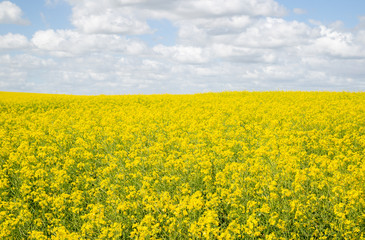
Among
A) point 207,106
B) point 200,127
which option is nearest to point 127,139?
point 200,127

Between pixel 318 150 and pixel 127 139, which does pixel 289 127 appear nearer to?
pixel 318 150

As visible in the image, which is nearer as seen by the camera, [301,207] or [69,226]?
[301,207]

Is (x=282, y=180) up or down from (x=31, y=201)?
up

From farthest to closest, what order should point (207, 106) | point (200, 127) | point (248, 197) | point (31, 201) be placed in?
1. point (207, 106)
2. point (200, 127)
3. point (31, 201)
4. point (248, 197)

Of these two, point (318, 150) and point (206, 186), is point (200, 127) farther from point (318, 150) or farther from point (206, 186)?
point (206, 186)

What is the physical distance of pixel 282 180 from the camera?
6.39 meters

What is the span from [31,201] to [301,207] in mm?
5991

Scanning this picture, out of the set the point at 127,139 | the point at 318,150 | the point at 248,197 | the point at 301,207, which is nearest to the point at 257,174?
the point at 248,197

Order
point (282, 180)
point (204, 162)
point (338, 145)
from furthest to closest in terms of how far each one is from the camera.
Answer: point (338, 145), point (204, 162), point (282, 180)

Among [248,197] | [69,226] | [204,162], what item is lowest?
[69,226]

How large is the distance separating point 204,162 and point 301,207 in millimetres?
2368

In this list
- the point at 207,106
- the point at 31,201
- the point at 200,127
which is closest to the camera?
the point at 31,201

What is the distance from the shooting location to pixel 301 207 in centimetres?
520

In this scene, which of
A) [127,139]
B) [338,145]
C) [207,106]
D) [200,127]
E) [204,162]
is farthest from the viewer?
[207,106]
